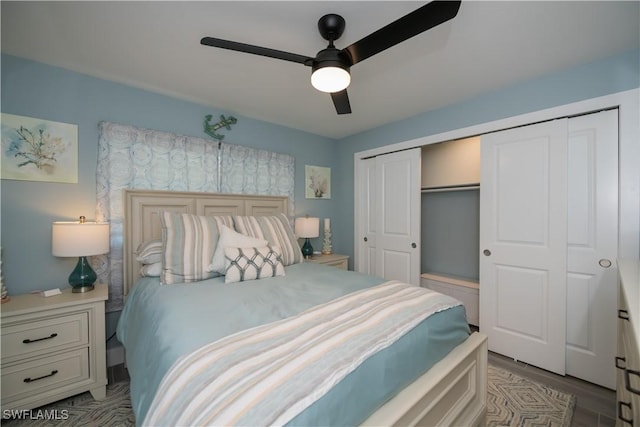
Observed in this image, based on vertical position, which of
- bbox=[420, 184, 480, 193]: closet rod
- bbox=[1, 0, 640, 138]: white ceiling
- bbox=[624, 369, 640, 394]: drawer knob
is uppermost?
bbox=[1, 0, 640, 138]: white ceiling

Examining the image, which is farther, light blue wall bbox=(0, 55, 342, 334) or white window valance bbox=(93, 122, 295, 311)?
white window valance bbox=(93, 122, 295, 311)

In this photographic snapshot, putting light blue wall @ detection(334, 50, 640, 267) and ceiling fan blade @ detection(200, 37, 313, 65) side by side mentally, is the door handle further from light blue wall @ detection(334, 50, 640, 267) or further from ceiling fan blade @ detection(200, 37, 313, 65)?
ceiling fan blade @ detection(200, 37, 313, 65)

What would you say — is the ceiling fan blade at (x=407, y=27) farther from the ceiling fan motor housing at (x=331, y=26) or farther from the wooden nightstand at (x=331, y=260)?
the wooden nightstand at (x=331, y=260)

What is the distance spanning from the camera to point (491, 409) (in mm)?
1736

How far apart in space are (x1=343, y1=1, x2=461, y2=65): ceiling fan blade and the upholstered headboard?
74.6 inches

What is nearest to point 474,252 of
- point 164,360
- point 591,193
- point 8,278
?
point 591,193

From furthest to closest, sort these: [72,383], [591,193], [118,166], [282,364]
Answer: [118,166] → [591,193] → [72,383] → [282,364]

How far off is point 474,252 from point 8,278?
165 inches

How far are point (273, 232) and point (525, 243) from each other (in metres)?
2.21

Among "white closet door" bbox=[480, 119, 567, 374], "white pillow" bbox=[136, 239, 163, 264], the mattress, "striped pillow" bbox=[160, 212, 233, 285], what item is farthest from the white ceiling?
the mattress

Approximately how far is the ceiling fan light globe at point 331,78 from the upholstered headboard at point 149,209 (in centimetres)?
167

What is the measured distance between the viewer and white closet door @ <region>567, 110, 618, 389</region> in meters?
1.88

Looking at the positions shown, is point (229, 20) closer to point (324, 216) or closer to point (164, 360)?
point (164, 360)

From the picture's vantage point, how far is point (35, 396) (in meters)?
1.60
